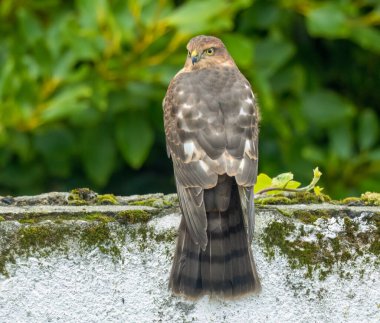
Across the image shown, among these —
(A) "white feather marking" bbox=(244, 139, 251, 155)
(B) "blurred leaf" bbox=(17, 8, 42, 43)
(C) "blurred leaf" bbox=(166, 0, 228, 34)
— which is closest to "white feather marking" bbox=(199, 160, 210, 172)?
(A) "white feather marking" bbox=(244, 139, 251, 155)

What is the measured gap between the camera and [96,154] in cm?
606

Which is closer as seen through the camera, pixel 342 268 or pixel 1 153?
pixel 342 268

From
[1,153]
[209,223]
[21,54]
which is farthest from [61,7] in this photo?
[209,223]

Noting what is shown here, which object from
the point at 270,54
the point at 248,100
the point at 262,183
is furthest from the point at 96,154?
the point at 262,183

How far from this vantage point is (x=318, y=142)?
22.1 feet

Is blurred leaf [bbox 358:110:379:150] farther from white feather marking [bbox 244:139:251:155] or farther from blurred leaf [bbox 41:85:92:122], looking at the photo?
white feather marking [bbox 244:139:251:155]

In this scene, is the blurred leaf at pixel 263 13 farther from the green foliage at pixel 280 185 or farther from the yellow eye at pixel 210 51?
the green foliage at pixel 280 185

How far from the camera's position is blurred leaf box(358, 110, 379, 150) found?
252 inches

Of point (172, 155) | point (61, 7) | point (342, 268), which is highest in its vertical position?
point (61, 7)

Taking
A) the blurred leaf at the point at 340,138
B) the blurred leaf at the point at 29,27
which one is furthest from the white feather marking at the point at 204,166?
the blurred leaf at the point at 340,138

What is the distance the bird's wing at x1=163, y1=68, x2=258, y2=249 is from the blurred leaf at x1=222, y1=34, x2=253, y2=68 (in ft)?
5.24

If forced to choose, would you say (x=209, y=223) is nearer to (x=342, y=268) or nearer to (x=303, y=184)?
(x=342, y=268)

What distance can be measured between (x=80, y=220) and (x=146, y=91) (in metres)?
2.72

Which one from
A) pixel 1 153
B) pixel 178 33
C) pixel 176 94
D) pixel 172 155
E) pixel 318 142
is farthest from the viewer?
pixel 318 142
